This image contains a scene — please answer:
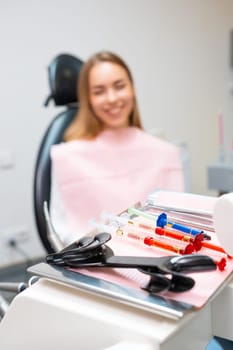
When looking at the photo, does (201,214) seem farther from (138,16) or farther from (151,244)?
(138,16)

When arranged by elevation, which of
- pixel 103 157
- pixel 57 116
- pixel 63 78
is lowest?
pixel 103 157

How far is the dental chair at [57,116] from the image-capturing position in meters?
1.49

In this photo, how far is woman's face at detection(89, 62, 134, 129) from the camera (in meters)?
1.54

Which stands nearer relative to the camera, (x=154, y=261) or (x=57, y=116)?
(x=154, y=261)

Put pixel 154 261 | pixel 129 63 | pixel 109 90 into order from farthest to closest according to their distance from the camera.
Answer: pixel 129 63 → pixel 109 90 → pixel 154 261

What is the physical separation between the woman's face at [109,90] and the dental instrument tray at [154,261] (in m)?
0.85

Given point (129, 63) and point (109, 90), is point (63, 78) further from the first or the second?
point (129, 63)

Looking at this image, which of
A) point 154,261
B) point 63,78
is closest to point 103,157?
Result: point 63,78

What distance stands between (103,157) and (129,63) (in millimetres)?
1159

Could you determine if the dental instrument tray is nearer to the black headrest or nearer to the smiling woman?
the smiling woman

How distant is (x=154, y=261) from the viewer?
527 millimetres

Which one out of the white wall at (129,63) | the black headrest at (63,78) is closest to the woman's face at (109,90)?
the black headrest at (63,78)

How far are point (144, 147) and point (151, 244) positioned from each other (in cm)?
106

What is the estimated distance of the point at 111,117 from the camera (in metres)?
1.61
